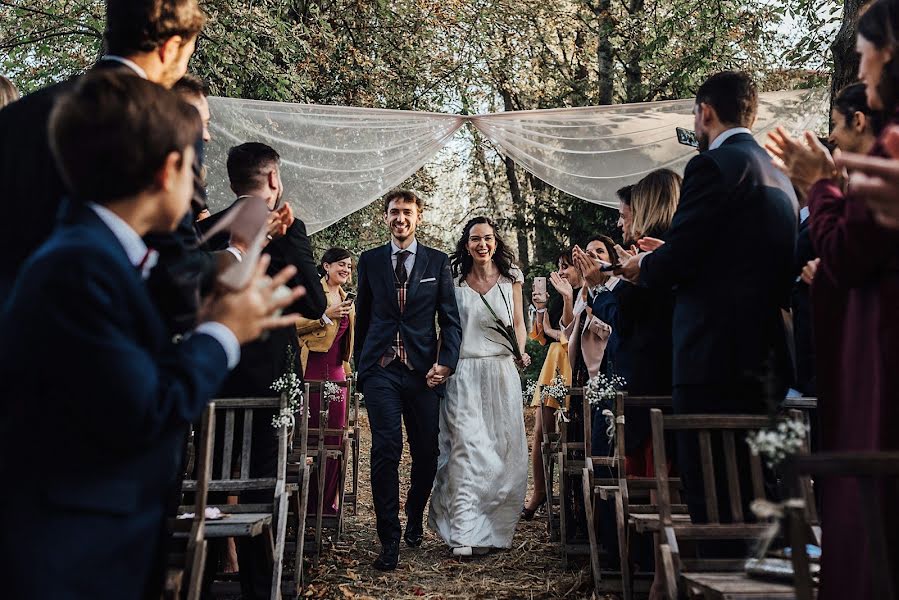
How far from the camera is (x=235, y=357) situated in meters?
1.99

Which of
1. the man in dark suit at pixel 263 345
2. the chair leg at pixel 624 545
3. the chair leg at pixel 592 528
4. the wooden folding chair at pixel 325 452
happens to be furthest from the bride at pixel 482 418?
the man in dark suit at pixel 263 345

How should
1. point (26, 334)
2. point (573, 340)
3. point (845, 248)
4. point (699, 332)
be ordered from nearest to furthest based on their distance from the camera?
1. point (26, 334)
2. point (845, 248)
3. point (699, 332)
4. point (573, 340)

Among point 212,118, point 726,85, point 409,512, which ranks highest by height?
point 212,118

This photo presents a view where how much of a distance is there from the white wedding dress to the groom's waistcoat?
33 centimetres

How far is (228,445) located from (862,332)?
3.19m

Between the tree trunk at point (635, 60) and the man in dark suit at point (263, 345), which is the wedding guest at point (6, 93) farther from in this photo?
the tree trunk at point (635, 60)

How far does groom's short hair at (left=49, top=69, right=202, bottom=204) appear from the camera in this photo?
187cm

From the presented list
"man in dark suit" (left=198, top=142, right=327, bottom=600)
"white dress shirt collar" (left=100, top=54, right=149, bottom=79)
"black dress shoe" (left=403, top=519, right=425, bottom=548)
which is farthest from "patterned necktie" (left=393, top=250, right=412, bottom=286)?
"white dress shirt collar" (left=100, top=54, right=149, bottom=79)

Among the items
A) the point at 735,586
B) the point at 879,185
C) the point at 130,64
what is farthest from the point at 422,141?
the point at 879,185

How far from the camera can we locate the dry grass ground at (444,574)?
5793mm

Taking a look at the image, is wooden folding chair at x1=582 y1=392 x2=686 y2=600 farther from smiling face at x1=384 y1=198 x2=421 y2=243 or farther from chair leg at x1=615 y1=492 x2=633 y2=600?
smiling face at x1=384 y1=198 x2=421 y2=243

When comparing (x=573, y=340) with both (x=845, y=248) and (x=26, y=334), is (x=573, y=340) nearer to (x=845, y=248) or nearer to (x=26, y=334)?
(x=845, y=248)

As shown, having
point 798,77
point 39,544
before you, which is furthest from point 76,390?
point 798,77

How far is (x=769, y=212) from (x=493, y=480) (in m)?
3.88
